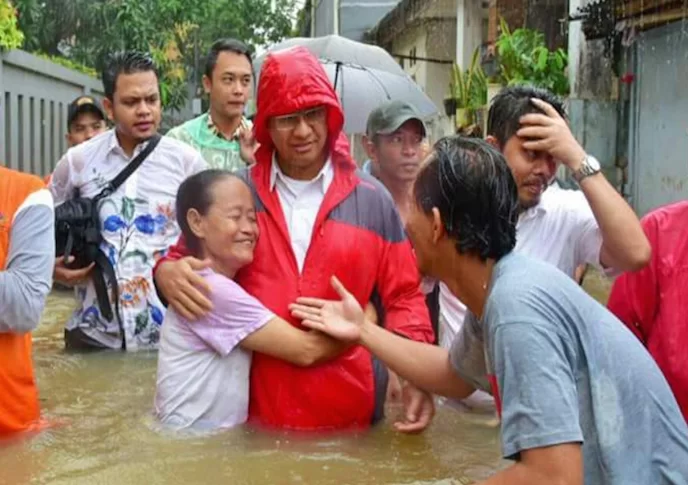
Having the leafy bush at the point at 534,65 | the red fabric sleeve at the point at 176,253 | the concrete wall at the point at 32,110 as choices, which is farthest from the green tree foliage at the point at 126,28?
the red fabric sleeve at the point at 176,253

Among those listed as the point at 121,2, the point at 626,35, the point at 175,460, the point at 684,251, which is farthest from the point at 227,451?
the point at 121,2

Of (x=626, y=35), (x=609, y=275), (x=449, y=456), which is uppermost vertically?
(x=626, y=35)

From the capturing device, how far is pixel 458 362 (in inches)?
114

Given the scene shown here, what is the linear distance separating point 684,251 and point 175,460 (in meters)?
1.91

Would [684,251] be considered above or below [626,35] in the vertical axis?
below

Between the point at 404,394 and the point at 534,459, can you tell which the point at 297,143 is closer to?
the point at 404,394

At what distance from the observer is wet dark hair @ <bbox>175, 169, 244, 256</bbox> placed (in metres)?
3.98

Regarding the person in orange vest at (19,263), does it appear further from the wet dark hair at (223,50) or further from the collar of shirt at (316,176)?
the wet dark hair at (223,50)

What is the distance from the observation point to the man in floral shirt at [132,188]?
17.4 feet

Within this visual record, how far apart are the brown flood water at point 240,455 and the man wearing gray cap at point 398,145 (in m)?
1.33

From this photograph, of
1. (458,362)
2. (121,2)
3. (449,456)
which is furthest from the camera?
(121,2)

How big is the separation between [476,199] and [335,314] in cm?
136

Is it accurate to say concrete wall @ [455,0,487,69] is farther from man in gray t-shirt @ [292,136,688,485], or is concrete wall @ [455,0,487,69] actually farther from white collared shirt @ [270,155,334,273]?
man in gray t-shirt @ [292,136,688,485]

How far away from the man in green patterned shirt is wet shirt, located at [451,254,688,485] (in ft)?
12.6
